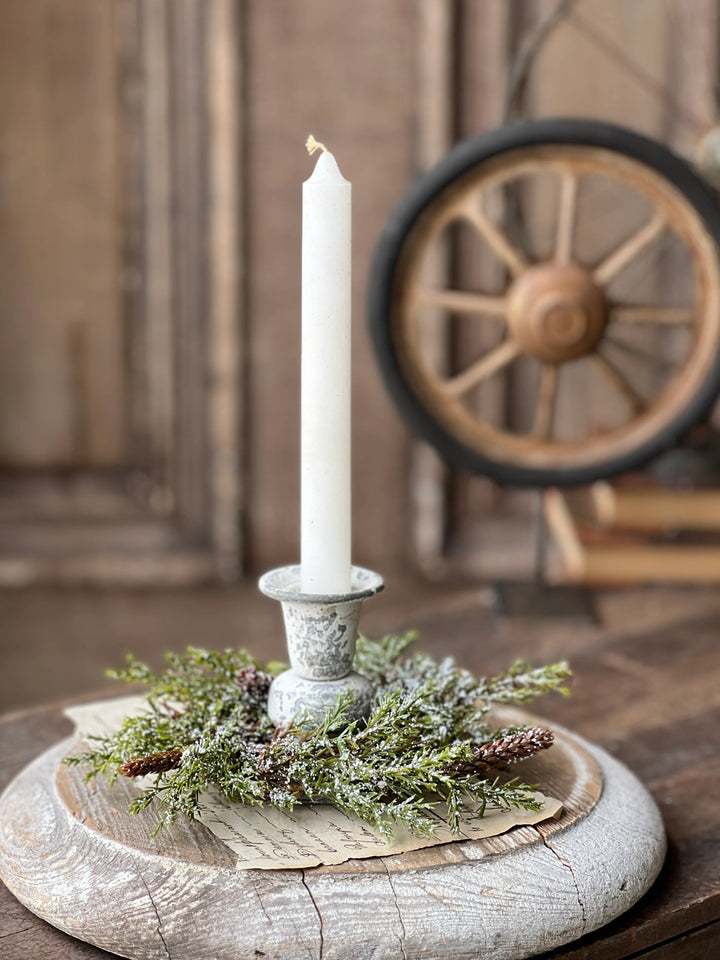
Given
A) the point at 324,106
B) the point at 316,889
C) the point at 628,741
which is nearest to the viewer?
the point at 316,889

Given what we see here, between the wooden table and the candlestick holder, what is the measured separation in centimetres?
15

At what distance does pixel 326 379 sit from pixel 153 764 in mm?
214

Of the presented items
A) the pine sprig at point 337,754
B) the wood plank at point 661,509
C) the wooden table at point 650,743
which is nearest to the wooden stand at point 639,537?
the wood plank at point 661,509

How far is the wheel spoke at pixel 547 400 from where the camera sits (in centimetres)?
112

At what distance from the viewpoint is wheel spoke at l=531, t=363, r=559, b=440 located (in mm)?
1125

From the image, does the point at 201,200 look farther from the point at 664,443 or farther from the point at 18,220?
the point at 664,443

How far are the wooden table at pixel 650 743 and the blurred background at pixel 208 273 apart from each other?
2.65 ft

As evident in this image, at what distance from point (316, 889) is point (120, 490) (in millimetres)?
1665

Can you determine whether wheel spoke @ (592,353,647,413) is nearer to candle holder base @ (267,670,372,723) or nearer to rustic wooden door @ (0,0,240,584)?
candle holder base @ (267,670,372,723)

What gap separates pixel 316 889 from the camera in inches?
20.4

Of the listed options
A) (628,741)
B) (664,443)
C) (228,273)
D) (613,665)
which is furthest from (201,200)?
(628,741)

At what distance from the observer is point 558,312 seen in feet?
3.55

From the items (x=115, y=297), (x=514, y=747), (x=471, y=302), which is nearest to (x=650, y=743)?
(x=514, y=747)

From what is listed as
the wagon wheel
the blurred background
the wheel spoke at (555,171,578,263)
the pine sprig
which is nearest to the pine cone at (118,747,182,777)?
the pine sprig
